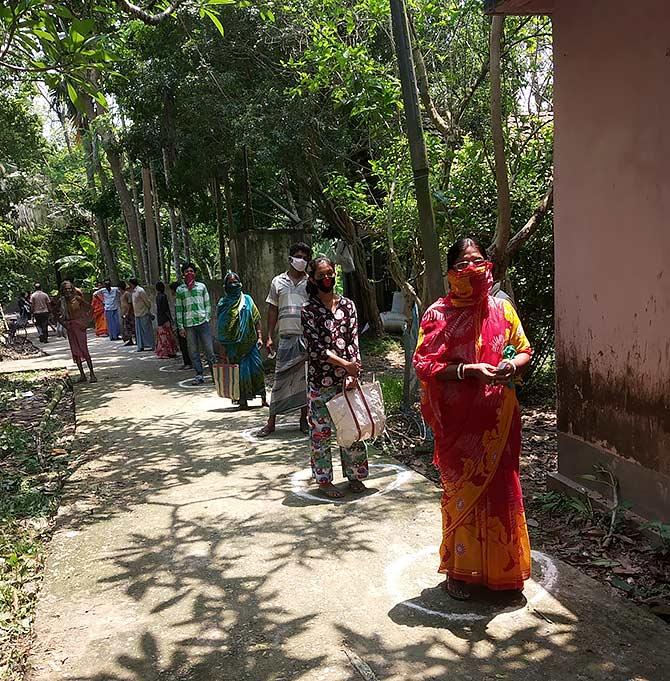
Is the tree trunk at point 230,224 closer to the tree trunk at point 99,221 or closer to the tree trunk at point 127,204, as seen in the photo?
the tree trunk at point 127,204

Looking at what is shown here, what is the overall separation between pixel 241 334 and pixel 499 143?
3656mm

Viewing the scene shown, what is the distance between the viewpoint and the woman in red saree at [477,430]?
133 inches

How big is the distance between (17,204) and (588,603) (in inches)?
819

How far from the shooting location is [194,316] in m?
10.3

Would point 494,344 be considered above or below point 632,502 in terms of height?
above

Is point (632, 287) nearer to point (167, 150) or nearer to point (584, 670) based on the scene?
point (584, 670)

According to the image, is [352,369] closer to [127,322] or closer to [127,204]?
[127,322]

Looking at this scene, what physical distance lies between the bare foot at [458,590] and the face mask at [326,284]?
2.24 metres

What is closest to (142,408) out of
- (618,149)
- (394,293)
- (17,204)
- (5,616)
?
(5,616)

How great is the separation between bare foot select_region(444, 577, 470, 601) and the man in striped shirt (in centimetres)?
706

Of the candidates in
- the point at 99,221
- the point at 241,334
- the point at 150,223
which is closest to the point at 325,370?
the point at 241,334

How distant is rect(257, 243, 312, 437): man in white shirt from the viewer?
22.9 ft

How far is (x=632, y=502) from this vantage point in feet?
13.6

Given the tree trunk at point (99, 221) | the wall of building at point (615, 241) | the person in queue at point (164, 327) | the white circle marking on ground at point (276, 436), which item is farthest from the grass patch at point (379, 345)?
the tree trunk at point (99, 221)
